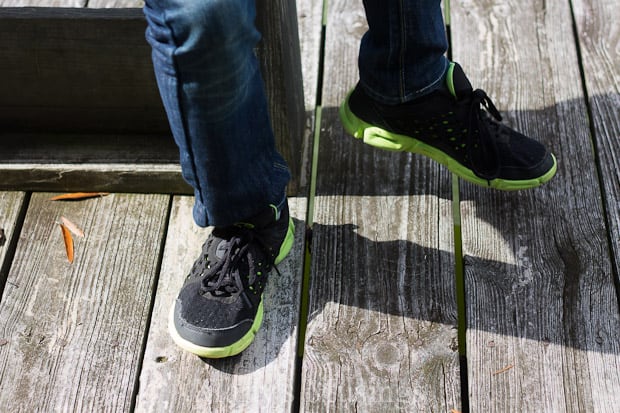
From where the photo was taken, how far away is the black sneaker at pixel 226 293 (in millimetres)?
1254

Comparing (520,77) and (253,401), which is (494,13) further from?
(253,401)

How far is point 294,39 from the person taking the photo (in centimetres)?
145

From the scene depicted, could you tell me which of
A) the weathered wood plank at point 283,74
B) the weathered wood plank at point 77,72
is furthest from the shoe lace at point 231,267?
the weathered wood plank at point 77,72

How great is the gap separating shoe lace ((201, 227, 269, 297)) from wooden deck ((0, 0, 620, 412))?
0.34 feet

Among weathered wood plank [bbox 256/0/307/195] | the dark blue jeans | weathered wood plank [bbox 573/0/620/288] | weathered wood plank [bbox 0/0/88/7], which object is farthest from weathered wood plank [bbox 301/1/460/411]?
weathered wood plank [bbox 0/0/88/7]

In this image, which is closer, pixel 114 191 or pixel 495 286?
pixel 495 286

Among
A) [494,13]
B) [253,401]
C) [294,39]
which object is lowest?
[253,401]

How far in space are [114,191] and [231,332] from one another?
46 centimetres

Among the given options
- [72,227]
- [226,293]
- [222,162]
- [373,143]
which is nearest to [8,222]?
[72,227]

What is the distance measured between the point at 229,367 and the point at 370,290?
29 cm

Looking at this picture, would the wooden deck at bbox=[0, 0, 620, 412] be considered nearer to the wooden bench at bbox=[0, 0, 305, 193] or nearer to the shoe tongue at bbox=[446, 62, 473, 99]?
the wooden bench at bbox=[0, 0, 305, 193]

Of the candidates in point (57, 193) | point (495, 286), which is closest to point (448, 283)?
point (495, 286)

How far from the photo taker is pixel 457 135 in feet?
4.59

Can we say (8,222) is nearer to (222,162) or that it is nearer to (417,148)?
(222,162)
